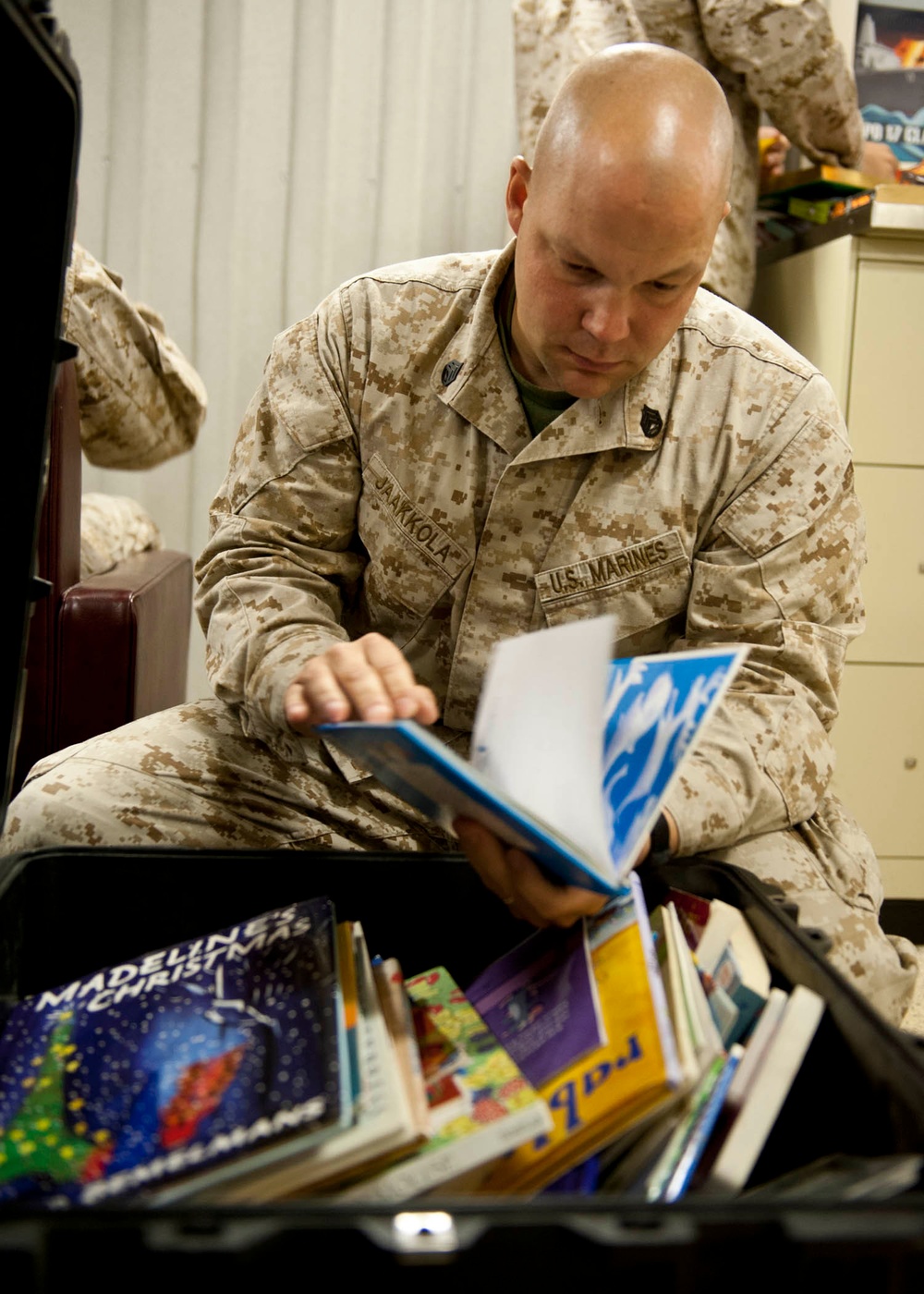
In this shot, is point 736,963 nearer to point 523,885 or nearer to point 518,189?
point 523,885

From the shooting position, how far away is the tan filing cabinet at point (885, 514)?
1792 mm

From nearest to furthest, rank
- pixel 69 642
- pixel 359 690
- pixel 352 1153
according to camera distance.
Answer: pixel 352 1153
pixel 359 690
pixel 69 642

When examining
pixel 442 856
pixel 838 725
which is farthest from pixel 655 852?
pixel 838 725

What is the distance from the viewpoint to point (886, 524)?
5.96 ft

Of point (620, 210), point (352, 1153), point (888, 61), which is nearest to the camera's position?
point (352, 1153)

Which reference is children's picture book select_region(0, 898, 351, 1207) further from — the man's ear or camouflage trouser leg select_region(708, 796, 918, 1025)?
the man's ear

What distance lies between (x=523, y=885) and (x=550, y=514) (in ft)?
1.70

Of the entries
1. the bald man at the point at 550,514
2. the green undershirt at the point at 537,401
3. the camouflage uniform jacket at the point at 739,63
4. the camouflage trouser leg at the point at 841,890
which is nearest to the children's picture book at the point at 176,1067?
the bald man at the point at 550,514

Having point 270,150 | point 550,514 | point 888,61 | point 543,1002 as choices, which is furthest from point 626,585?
point 888,61

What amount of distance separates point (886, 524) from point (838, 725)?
Result: 0.33 meters

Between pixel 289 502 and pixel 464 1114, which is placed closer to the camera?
pixel 464 1114

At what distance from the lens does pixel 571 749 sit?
1.92 ft

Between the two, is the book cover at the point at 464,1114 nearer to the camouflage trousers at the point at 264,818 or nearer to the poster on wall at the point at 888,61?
the camouflage trousers at the point at 264,818

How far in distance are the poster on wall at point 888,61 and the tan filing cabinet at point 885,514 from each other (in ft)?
2.06
